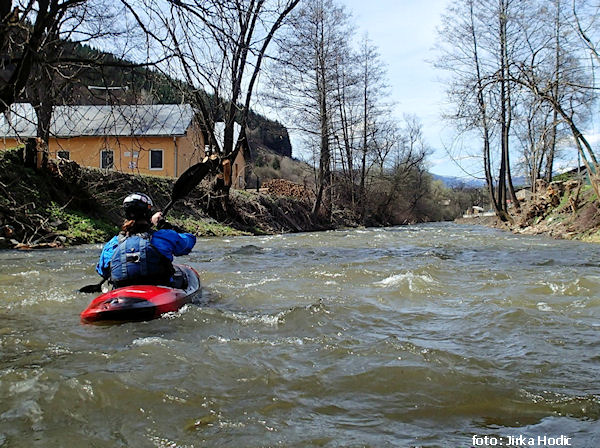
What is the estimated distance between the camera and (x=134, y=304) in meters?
4.18

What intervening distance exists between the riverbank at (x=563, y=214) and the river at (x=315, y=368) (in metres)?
7.85

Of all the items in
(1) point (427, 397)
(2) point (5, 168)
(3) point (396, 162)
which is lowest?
(1) point (427, 397)

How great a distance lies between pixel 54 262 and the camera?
8133mm

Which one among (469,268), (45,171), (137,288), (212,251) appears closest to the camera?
(137,288)

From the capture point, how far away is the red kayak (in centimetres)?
411

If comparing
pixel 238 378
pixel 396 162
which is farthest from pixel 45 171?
pixel 396 162

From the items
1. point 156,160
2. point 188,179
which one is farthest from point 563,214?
point 156,160

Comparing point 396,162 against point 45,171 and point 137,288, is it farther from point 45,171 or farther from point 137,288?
point 137,288

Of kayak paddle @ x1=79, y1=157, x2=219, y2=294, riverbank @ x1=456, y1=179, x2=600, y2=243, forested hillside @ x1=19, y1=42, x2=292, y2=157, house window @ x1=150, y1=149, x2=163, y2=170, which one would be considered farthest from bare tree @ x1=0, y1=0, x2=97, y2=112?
house window @ x1=150, y1=149, x2=163, y2=170

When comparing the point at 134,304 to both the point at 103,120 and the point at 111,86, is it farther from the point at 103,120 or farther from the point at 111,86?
the point at 111,86

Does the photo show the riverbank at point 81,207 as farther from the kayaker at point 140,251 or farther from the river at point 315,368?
the river at point 315,368

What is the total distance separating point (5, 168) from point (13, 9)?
8.74 meters

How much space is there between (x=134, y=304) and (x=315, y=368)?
1815 millimetres

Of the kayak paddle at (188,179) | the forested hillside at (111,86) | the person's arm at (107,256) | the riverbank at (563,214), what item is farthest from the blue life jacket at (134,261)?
the riverbank at (563,214)
